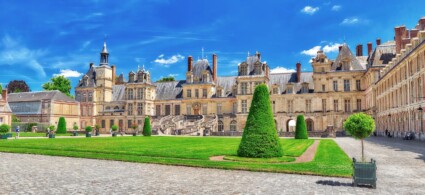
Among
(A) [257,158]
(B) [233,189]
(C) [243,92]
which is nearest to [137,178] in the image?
(B) [233,189]

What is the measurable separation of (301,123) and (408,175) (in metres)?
26.2

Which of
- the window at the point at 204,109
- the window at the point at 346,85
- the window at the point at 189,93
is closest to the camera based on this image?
the window at the point at 346,85

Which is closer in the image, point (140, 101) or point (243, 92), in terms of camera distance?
point (243, 92)

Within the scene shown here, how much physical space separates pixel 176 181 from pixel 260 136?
653 centimetres

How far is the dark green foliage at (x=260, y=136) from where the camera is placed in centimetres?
1596

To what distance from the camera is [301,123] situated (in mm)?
37719

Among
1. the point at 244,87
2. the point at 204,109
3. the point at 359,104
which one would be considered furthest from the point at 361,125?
the point at 204,109

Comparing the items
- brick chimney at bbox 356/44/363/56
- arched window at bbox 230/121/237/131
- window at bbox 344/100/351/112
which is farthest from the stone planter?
brick chimney at bbox 356/44/363/56

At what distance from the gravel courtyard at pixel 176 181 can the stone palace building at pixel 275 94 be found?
87.3 feet

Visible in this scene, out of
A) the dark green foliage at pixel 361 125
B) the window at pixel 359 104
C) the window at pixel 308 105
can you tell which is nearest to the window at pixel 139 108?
the window at pixel 308 105

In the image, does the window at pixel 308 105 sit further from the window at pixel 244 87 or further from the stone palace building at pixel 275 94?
the window at pixel 244 87

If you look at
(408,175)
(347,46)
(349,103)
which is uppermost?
(347,46)

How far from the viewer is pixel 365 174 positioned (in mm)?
9547

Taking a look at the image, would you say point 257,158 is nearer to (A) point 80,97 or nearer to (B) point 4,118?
(B) point 4,118
